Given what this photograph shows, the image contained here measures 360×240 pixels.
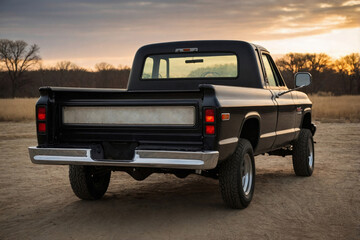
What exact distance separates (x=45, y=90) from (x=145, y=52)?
2.26 m

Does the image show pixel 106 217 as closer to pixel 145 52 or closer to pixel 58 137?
pixel 58 137

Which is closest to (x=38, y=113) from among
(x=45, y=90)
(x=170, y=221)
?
(x=45, y=90)

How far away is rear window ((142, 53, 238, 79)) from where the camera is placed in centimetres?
655

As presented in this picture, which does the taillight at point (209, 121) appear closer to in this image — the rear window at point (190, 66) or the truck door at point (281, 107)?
the rear window at point (190, 66)

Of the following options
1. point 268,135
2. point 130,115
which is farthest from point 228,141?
point 268,135

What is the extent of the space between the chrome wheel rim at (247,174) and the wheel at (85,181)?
5.30ft

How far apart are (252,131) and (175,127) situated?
4.91 ft

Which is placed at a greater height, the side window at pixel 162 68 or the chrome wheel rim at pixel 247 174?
the side window at pixel 162 68

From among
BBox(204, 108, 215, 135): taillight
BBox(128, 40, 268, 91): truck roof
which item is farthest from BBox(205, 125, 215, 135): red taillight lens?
BBox(128, 40, 268, 91): truck roof

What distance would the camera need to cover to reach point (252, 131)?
596cm

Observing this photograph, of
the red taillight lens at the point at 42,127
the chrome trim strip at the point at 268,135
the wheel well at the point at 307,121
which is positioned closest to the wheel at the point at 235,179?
the chrome trim strip at the point at 268,135

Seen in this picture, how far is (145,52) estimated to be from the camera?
7102 millimetres

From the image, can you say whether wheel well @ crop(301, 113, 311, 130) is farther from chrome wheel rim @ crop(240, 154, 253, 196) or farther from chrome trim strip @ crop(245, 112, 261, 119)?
chrome wheel rim @ crop(240, 154, 253, 196)

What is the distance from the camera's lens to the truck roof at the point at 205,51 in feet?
20.9
